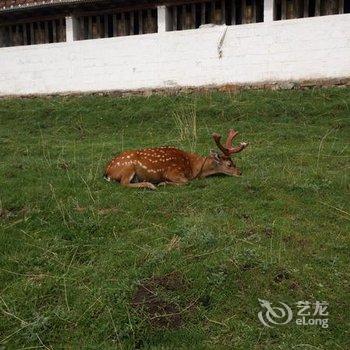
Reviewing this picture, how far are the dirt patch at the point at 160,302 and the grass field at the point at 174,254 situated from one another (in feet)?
0.03

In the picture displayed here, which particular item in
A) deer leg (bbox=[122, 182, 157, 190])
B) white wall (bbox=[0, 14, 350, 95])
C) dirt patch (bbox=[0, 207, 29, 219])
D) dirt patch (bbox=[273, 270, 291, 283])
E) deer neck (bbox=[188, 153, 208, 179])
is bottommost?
dirt patch (bbox=[273, 270, 291, 283])

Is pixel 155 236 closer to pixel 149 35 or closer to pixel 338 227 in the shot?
pixel 338 227

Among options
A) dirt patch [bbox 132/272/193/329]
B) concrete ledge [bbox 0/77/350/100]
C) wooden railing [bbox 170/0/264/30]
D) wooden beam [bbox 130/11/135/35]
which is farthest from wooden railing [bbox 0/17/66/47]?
dirt patch [bbox 132/272/193/329]

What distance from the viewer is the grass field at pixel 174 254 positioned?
4.19m

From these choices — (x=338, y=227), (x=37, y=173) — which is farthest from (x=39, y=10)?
(x=338, y=227)

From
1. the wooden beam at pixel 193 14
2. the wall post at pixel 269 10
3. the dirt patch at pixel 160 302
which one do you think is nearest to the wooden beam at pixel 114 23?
the wooden beam at pixel 193 14

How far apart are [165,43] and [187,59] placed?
913 millimetres

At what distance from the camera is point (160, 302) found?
445cm

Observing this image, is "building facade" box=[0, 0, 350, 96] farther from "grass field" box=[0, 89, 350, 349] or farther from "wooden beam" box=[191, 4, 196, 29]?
"grass field" box=[0, 89, 350, 349]

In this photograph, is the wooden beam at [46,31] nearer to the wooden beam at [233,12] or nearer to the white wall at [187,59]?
the white wall at [187,59]

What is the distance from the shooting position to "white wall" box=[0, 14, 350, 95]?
46.1ft

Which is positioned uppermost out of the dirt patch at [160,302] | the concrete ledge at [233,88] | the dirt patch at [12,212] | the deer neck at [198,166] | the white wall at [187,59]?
the white wall at [187,59]

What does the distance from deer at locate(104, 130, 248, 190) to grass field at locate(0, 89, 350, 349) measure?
0.27 meters

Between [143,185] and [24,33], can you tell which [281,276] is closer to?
[143,185]
